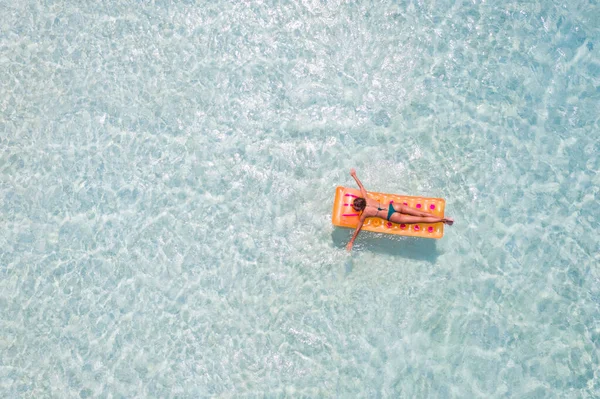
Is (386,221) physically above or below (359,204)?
below

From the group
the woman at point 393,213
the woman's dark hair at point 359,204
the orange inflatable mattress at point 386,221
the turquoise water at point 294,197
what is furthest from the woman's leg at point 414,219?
the turquoise water at point 294,197

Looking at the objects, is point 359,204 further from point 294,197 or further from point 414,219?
point 294,197

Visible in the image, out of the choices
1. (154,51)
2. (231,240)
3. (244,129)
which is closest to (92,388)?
(231,240)

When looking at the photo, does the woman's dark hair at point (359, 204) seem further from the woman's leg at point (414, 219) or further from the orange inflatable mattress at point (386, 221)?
the woman's leg at point (414, 219)

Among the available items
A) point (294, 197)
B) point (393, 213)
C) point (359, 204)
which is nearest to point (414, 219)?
point (393, 213)

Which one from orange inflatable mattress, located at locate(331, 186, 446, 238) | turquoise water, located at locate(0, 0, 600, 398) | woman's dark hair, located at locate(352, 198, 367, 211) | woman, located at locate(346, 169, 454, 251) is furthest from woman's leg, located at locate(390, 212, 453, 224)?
turquoise water, located at locate(0, 0, 600, 398)
